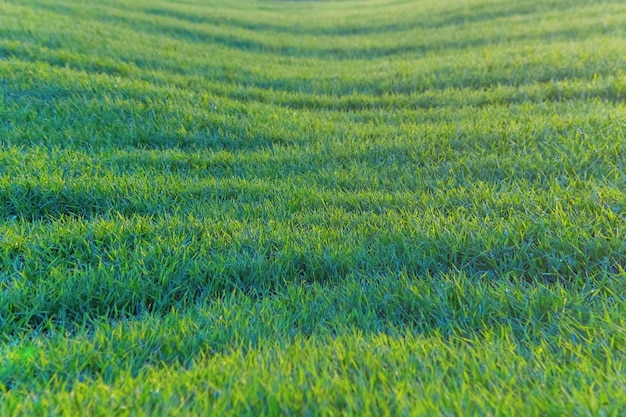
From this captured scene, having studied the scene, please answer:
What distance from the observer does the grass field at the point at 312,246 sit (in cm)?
135

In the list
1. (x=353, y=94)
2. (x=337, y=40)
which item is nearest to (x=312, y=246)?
(x=353, y=94)

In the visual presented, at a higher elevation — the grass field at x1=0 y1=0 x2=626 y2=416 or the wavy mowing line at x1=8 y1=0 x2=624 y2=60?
the wavy mowing line at x1=8 y1=0 x2=624 y2=60

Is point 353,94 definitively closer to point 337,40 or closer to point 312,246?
point 312,246

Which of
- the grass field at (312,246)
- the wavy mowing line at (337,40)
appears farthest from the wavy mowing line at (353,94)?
the wavy mowing line at (337,40)

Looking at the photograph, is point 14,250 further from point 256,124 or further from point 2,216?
point 256,124

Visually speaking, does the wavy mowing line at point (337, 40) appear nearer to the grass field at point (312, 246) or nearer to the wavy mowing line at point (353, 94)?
the grass field at point (312, 246)

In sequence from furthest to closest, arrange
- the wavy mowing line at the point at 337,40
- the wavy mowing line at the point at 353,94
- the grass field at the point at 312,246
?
the wavy mowing line at the point at 337,40 → the wavy mowing line at the point at 353,94 → the grass field at the point at 312,246

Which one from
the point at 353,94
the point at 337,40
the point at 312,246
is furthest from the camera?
the point at 337,40

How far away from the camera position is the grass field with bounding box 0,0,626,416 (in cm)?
135

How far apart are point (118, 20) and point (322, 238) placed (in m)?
9.13

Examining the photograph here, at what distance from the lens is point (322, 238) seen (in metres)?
2.19

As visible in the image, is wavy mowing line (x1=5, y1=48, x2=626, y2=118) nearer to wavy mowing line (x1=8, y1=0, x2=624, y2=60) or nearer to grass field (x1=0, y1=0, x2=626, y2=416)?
grass field (x1=0, y1=0, x2=626, y2=416)

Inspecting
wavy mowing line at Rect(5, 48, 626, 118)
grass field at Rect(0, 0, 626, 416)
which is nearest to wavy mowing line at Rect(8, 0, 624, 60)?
grass field at Rect(0, 0, 626, 416)

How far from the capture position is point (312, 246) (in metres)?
2.13
